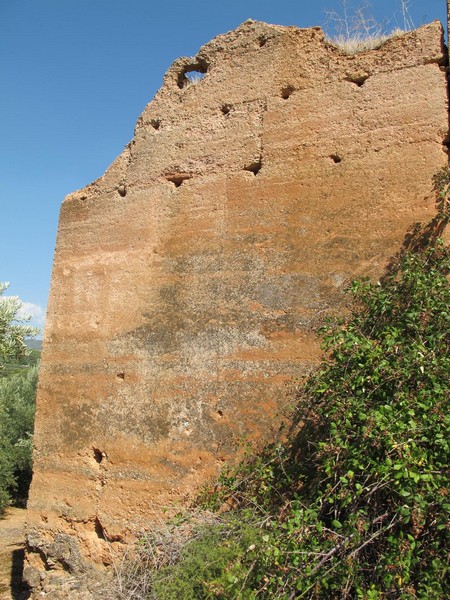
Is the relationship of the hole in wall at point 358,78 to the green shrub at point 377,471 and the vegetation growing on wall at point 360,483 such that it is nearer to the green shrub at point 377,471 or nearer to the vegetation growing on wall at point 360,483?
the vegetation growing on wall at point 360,483

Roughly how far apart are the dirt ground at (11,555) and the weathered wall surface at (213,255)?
4.14ft

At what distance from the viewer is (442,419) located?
312cm

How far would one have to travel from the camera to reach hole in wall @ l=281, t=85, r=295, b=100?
4977 mm

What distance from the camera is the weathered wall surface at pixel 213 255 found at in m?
4.44

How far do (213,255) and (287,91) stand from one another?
1.58 m

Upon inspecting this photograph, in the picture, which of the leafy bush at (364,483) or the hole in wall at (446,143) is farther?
the hole in wall at (446,143)

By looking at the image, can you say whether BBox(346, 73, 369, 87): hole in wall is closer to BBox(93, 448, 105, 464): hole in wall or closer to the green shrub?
the green shrub

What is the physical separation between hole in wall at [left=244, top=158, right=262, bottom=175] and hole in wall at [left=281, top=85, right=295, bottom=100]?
0.61m

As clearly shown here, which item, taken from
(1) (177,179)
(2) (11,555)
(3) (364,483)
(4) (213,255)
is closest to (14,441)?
(2) (11,555)

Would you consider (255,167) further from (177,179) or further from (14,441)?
(14,441)

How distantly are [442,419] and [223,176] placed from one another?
116 inches

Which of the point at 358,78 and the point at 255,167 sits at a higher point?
Answer: the point at 358,78

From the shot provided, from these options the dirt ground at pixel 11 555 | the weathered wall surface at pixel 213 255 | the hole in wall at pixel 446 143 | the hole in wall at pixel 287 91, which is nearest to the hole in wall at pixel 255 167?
the weathered wall surface at pixel 213 255

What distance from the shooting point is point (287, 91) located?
500cm
